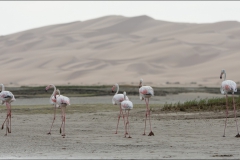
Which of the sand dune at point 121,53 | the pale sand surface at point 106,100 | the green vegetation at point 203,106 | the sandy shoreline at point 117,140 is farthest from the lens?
the sand dune at point 121,53

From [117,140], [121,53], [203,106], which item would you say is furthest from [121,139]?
[121,53]

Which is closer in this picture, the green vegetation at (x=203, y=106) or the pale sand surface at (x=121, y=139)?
the pale sand surface at (x=121, y=139)

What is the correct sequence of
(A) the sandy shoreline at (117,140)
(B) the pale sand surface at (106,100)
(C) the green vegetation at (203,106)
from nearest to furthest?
1. (A) the sandy shoreline at (117,140)
2. (C) the green vegetation at (203,106)
3. (B) the pale sand surface at (106,100)

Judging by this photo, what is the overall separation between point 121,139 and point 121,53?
8659 cm

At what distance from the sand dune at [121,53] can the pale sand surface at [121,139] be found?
132ft

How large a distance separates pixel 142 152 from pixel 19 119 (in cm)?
1031

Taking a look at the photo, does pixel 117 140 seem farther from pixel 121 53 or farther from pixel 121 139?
pixel 121 53

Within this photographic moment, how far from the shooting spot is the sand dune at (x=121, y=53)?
8056 cm

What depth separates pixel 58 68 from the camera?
93312mm

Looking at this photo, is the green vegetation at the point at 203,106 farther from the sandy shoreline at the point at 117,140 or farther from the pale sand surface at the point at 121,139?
the sandy shoreline at the point at 117,140

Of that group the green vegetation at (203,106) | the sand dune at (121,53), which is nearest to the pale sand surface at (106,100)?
the green vegetation at (203,106)

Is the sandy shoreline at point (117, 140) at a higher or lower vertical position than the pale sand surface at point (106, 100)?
lower

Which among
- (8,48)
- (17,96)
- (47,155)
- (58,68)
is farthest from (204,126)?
(8,48)

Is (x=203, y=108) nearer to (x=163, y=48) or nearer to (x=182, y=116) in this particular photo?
(x=182, y=116)
